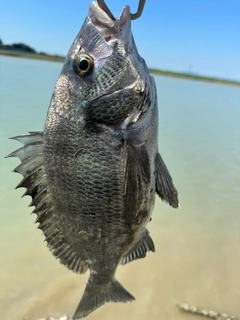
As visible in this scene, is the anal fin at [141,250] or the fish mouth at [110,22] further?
the anal fin at [141,250]

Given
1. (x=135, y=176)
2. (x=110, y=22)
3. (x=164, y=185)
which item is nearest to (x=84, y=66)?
(x=110, y=22)

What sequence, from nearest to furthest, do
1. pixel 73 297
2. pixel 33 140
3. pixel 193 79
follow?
pixel 33 140 → pixel 73 297 → pixel 193 79

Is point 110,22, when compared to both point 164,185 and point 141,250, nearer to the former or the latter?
point 164,185

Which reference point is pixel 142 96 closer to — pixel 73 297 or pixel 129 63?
pixel 129 63

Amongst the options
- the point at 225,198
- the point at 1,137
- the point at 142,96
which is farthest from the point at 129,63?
the point at 1,137

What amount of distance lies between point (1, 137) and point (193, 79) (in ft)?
205

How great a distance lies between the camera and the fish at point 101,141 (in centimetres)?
168

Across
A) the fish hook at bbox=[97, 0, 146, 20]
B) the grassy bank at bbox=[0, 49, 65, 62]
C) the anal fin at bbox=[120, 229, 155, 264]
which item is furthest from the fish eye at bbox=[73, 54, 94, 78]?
the grassy bank at bbox=[0, 49, 65, 62]

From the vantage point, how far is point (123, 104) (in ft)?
5.63

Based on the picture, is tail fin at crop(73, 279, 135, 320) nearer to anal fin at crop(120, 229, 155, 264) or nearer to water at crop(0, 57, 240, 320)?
anal fin at crop(120, 229, 155, 264)

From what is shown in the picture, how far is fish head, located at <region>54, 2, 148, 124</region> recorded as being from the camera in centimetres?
171

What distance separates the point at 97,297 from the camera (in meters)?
2.14

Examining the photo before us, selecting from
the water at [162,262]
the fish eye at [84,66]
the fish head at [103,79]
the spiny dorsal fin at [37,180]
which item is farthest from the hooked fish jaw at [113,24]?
the water at [162,262]

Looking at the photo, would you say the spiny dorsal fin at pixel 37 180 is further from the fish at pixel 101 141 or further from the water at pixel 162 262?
the water at pixel 162 262
